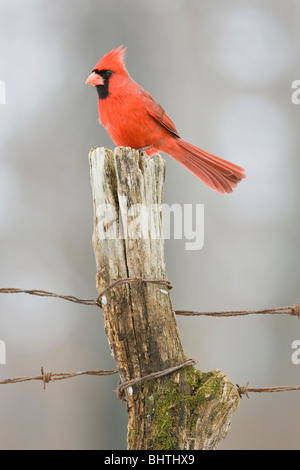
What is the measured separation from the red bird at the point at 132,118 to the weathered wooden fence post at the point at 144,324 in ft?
1.83

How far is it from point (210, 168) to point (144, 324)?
872 mm

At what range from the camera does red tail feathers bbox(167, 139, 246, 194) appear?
7.13 ft

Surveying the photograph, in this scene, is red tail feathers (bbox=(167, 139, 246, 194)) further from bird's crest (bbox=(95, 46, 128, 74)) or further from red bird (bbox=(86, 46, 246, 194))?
bird's crest (bbox=(95, 46, 128, 74))

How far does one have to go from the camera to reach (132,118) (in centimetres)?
212

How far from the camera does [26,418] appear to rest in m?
4.33

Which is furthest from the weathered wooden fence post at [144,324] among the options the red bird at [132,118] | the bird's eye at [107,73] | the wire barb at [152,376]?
the bird's eye at [107,73]

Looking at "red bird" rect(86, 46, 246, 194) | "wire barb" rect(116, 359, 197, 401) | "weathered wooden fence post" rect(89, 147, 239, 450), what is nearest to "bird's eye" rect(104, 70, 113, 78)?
"red bird" rect(86, 46, 246, 194)

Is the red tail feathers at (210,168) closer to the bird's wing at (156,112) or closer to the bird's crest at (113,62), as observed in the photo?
the bird's wing at (156,112)

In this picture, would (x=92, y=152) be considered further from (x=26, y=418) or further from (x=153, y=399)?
(x=26, y=418)

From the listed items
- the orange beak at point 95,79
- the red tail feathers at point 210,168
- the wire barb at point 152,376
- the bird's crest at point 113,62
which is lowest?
the wire barb at point 152,376

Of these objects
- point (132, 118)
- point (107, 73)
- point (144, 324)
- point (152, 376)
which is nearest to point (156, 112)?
point (132, 118)

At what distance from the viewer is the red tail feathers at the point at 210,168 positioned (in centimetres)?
217

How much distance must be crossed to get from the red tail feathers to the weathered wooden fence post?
0.65 m
